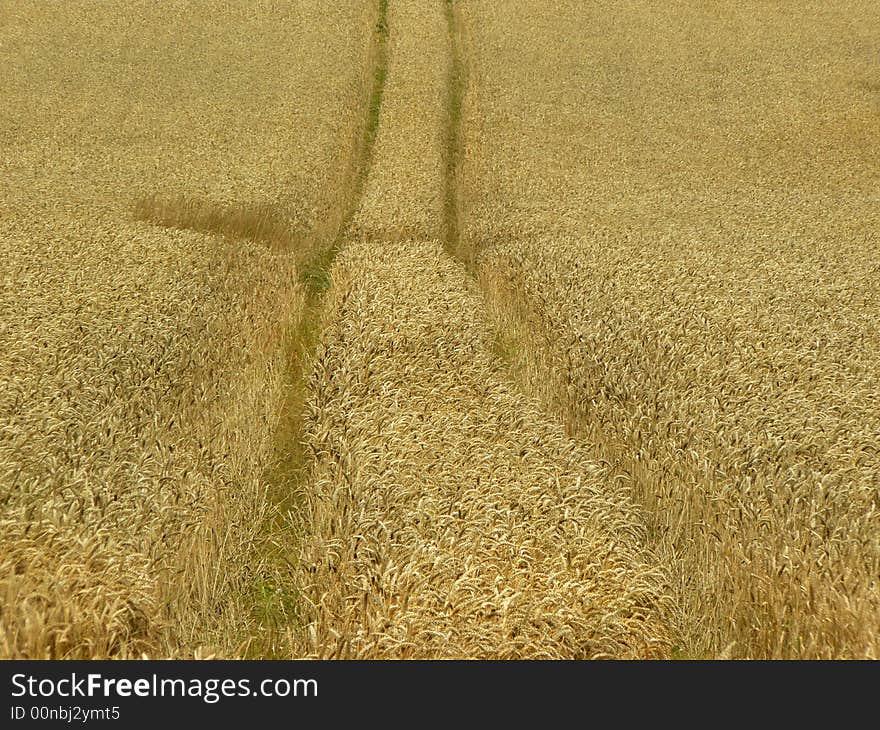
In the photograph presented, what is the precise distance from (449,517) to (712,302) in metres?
6.49

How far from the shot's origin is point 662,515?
18.8ft

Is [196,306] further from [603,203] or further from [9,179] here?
[603,203]

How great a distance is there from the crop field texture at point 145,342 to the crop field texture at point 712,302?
348 cm

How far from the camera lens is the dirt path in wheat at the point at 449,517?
4.32 meters

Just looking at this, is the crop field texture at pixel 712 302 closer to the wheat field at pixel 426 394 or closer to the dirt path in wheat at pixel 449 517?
the wheat field at pixel 426 394

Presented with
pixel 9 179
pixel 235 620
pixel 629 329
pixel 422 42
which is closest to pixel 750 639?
pixel 235 620

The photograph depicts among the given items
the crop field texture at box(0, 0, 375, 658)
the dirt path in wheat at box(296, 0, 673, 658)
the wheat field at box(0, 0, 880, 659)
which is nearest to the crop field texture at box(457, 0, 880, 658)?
the wheat field at box(0, 0, 880, 659)

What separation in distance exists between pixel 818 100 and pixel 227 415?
27.0 meters

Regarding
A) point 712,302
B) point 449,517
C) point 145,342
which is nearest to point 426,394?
point 449,517

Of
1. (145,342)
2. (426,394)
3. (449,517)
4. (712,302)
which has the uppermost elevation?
(145,342)

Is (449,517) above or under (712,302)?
above

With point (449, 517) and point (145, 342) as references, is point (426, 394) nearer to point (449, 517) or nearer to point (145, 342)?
point (449, 517)

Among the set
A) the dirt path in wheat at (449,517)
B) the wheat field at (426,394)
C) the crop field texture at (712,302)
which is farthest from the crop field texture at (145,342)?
the crop field texture at (712,302)

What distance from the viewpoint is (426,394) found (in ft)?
24.9
